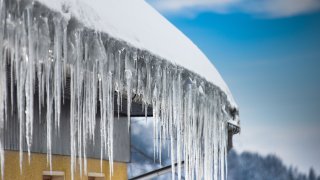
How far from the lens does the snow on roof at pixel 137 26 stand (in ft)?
9.90

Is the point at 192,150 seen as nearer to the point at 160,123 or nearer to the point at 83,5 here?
the point at 160,123

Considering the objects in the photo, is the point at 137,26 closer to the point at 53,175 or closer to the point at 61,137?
the point at 61,137

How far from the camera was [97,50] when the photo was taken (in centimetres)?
331

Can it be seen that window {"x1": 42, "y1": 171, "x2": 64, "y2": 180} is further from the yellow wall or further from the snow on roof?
the snow on roof

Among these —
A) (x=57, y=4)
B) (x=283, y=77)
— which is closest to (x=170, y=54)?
(x=57, y=4)

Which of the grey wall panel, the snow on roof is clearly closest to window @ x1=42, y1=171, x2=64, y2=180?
the grey wall panel

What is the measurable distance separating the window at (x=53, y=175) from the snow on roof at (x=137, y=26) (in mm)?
1587

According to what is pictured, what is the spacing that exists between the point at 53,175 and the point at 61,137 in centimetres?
35

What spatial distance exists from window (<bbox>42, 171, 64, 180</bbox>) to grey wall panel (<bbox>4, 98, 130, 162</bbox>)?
0.18 meters

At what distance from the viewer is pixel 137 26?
3912 mm

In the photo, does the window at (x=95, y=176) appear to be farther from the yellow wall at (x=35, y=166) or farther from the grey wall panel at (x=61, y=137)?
the grey wall panel at (x=61, y=137)

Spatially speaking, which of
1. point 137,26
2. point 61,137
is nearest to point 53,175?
point 61,137

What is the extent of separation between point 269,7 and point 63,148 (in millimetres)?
43618

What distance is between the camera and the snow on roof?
302cm
